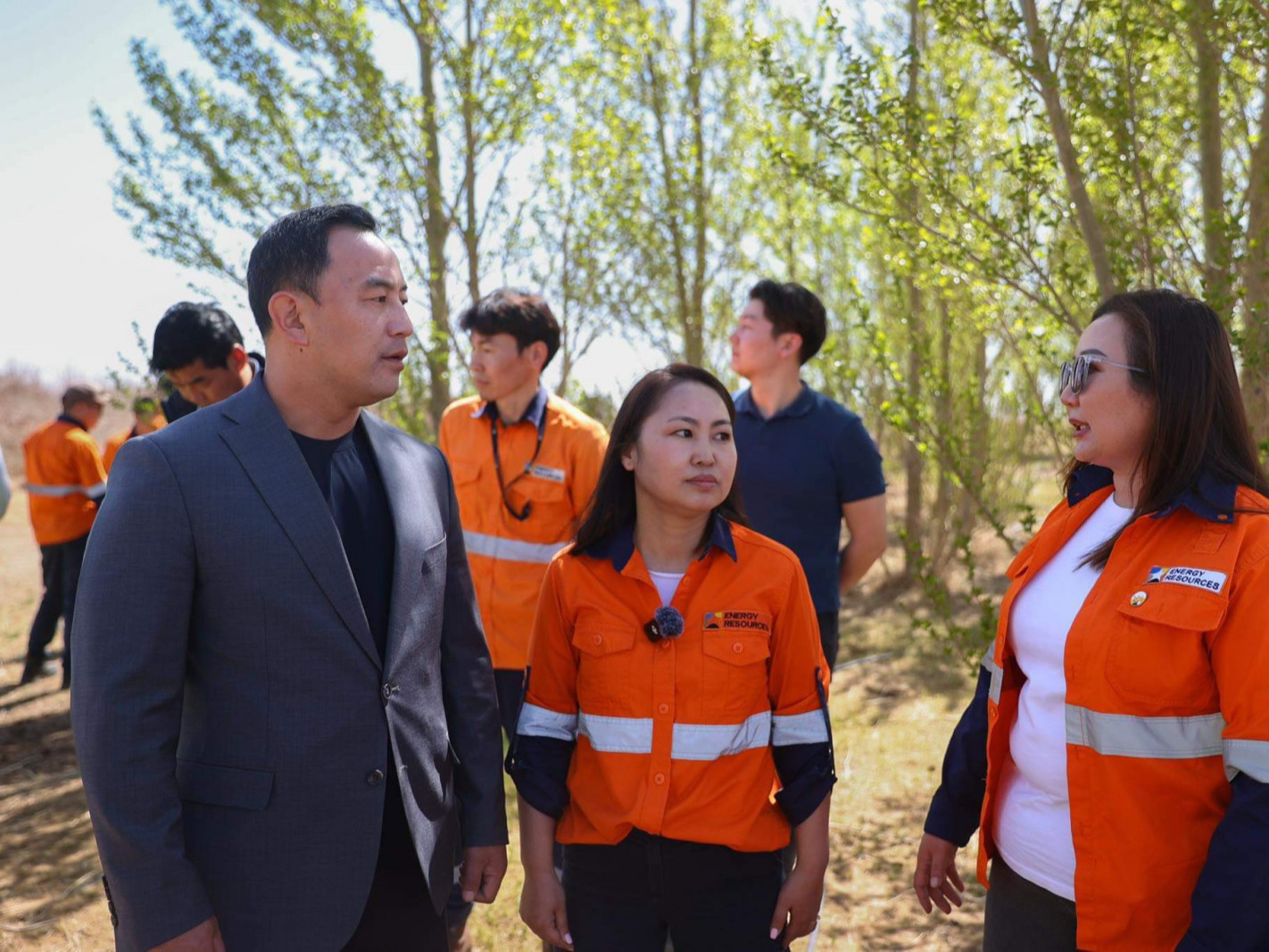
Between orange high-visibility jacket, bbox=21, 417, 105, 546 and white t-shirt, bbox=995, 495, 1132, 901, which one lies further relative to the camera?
orange high-visibility jacket, bbox=21, 417, 105, 546

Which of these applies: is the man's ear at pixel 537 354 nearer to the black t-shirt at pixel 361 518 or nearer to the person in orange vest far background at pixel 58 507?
the black t-shirt at pixel 361 518

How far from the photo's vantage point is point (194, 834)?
1915mm

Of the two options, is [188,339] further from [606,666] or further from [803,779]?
[803,779]

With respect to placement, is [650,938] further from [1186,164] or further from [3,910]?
[1186,164]

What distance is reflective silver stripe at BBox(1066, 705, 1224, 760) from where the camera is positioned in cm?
176

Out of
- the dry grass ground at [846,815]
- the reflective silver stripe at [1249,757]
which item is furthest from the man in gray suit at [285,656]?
the dry grass ground at [846,815]

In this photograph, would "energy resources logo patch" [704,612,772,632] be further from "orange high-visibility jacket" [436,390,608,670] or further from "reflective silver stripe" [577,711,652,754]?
"orange high-visibility jacket" [436,390,608,670]

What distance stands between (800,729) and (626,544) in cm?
57

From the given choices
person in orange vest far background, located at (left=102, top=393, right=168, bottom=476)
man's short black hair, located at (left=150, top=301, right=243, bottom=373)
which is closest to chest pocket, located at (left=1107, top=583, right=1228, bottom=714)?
man's short black hair, located at (left=150, top=301, right=243, bottom=373)

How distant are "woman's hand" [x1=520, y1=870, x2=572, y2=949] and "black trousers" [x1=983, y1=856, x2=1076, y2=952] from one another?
3.00ft

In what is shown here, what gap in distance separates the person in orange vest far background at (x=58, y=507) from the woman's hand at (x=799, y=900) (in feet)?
22.4

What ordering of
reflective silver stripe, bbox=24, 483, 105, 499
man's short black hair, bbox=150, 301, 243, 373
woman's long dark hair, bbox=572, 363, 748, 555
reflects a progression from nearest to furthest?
woman's long dark hair, bbox=572, 363, 748, 555, man's short black hair, bbox=150, 301, 243, 373, reflective silver stripe, bbox=24, 483, 105, 499

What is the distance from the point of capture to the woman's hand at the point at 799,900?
2.19 meters

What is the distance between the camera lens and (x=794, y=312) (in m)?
3.91
